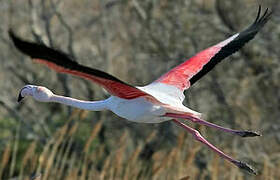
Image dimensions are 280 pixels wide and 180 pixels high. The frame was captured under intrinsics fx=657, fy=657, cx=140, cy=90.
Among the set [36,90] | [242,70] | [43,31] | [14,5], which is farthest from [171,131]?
[36,90]

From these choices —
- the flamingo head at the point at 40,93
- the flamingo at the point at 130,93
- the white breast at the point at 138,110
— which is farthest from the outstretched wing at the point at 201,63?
the flamingo head at the point at 40,93

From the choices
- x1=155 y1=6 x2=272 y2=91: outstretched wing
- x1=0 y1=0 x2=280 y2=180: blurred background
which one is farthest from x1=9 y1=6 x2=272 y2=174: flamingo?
x1=0 y1=0 x2=280 y2=180: blurred background

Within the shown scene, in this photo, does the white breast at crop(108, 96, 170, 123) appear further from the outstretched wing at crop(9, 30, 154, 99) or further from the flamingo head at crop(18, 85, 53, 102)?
the flamingo head at crop(18, 85, 53, 102)

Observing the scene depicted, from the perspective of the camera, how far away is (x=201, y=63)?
4.71 meters

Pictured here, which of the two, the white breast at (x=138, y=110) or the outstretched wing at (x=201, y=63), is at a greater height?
the outstretched wing at (x=201, y=63)

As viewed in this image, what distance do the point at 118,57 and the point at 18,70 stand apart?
59.9 inches

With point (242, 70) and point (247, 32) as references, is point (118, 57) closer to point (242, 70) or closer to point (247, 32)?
point (242, 70)

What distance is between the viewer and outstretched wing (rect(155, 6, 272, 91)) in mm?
4406

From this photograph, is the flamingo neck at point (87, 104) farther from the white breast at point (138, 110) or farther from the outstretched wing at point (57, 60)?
the outstretched wing at point (57, 60)

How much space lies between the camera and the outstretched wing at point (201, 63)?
4406mm

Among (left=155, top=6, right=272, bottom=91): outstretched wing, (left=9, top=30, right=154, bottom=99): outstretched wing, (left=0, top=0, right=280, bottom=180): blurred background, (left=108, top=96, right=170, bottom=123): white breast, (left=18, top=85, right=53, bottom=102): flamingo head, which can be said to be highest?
(left=0, top=0, right=280, bottom=180): blurred background

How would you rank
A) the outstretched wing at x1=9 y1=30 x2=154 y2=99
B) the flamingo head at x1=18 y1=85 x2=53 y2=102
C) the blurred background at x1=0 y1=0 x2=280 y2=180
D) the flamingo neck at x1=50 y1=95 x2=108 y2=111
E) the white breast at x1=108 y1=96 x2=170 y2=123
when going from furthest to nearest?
the blurred background at x1=0 y1=0 x2=280 y2=180
the flamingo head at x1=18 y1=85 x2=53 y2=102
the flamingo neck at x1=50 y1=95 x2=108 y2=111
the white breast at x1=108 y1=96 x2=170 y2=123
the outstretched wing at x1=9 y1=30 x2=154 y2=99

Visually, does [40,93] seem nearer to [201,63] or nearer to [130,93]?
[130,93]

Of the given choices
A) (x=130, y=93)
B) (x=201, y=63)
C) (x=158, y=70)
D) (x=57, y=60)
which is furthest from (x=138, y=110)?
(x=158, y=70)
